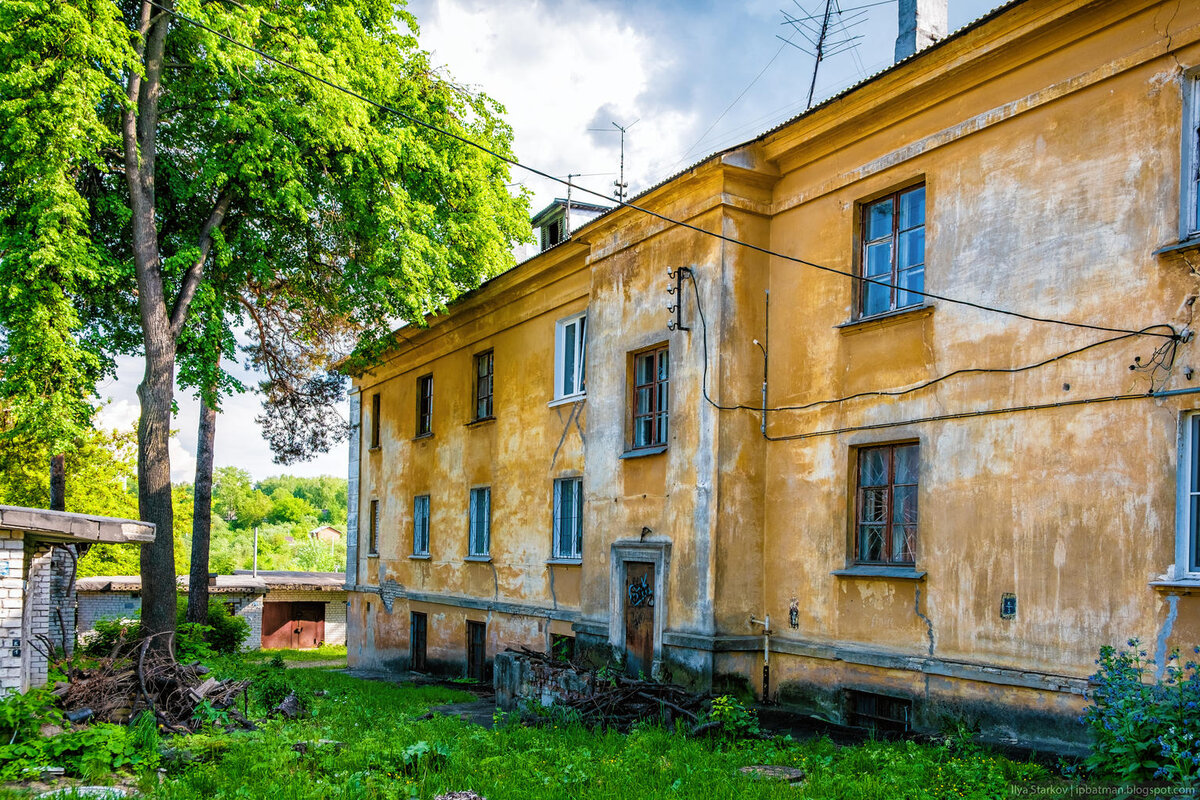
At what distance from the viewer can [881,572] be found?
9867 millimetres

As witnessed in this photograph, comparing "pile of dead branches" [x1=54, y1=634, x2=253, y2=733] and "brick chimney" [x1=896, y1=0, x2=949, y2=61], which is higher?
"brick chimney" [x1=896, y1=0, x2=949, y2=61]

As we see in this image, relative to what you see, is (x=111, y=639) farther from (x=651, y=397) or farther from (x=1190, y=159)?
(x=1190, y=159)

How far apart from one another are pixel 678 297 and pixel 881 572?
4.34m

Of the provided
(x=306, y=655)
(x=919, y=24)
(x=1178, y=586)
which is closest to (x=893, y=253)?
(x=919, y=24)

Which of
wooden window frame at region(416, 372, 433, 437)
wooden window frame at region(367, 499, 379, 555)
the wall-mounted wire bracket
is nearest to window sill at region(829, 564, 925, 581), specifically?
the wall-mounted wire bracket

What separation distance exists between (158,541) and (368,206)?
651 cm

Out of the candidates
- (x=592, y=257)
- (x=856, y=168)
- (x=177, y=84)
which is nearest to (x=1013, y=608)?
(x=856, y=168)

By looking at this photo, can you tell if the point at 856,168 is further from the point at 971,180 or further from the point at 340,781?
the point at 340,781

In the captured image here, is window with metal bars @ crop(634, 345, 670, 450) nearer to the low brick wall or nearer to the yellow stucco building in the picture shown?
the yellow stucco building

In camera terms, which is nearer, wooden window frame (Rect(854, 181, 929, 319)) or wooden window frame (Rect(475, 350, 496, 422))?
wooden window frame (Rect(854, 181, 929, 319))

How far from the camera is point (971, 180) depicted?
9.46m

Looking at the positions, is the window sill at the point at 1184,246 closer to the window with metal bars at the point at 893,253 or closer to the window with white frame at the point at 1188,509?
the window with white frame at the point at 1188,509

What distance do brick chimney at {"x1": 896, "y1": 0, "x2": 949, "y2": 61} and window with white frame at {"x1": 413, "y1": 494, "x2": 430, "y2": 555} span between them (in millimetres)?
13431

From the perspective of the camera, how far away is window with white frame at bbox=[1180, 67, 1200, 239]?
25.0 feet
